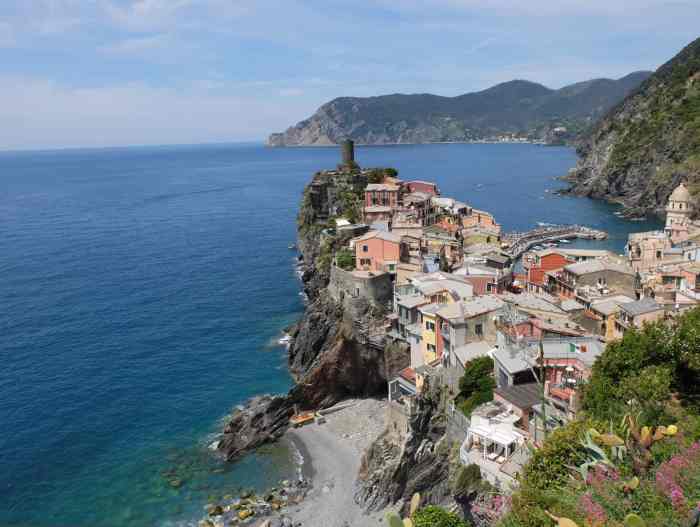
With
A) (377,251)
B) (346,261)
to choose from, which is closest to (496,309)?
(377,251)

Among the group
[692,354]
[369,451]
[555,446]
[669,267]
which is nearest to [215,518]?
[369,451]

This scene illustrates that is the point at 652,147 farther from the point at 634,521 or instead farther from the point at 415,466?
the point at 634,521

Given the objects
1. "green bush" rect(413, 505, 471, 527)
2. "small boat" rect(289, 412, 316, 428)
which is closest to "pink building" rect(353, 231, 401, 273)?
"small boat" rect(289, 412, 316, 428)

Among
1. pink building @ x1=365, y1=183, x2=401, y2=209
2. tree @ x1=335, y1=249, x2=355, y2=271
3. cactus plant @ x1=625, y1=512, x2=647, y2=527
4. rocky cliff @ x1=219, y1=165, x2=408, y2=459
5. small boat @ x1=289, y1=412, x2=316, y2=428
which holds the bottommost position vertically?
small boat @ x1=289, y1=412, x2=316, y2=428

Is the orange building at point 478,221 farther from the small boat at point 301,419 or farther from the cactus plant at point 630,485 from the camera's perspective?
the cactus plant at point 630,485

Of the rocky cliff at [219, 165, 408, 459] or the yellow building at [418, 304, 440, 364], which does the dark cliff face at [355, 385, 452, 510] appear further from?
the rocky cliff at [219, 165, 408, 459]

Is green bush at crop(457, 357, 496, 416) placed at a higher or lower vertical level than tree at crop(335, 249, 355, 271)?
lower
